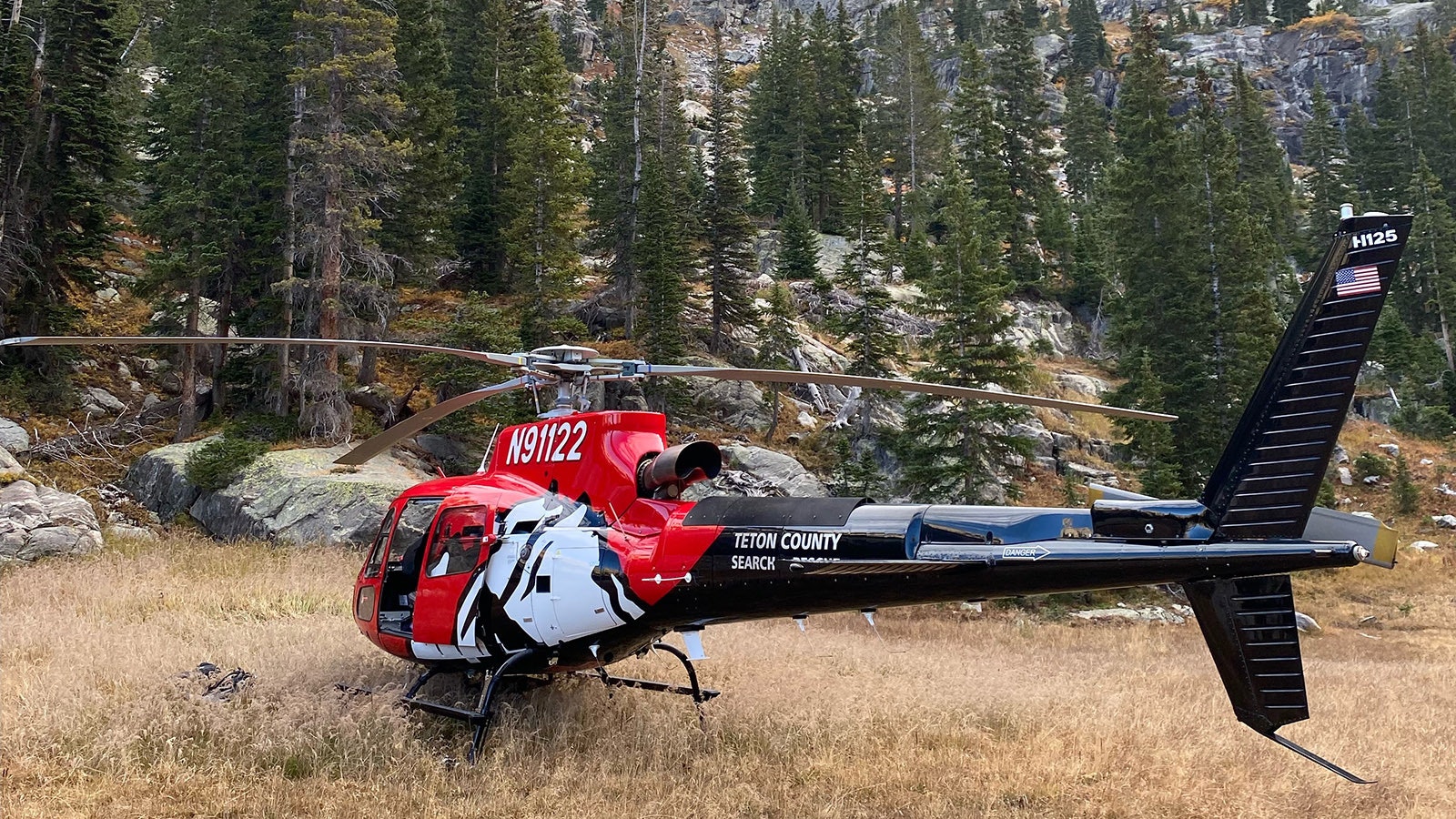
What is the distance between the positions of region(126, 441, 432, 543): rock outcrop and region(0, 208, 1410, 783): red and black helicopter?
11.1m

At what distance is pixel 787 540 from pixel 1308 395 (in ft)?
12.0

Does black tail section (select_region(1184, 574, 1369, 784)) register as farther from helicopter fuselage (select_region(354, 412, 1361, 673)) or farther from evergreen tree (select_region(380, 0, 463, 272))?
evergreen tree (select_region(380, 0, 463, 272))

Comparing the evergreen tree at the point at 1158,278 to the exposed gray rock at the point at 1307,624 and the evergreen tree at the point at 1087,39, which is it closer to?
the exposed gray rock at the point at 1307,624

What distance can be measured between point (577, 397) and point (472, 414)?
1687cm

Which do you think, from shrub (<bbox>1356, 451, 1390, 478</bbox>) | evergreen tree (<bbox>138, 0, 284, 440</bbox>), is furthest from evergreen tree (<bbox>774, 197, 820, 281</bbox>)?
shrub (<bbox>1356, 451, 1390, 478</bbox>)

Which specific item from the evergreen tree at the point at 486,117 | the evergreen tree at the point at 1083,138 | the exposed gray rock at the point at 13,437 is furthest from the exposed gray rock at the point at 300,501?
the evergreen tree at the point at 1083,138

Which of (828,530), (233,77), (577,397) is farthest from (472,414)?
(828,530)

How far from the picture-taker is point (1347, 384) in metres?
5.88

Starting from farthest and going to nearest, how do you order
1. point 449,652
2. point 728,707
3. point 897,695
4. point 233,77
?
point 233,77 → point 897,695 → point 728,707 → point 449,652

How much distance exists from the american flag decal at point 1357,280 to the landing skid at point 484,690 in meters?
6.58

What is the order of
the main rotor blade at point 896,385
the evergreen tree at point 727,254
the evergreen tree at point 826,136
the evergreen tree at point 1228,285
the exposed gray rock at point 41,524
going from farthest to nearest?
the evergreen tree at point 826,136, the evergreen tree at point 727,254, the evergreen tree at point 1228,285, the exposed gray rock at point 41,524, the main rotor blade at point 896,385

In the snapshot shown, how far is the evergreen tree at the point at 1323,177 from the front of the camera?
54.8 m

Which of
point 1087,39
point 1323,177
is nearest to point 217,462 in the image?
point 1323,177

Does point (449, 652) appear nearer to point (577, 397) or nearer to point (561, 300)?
point (577, 397)
